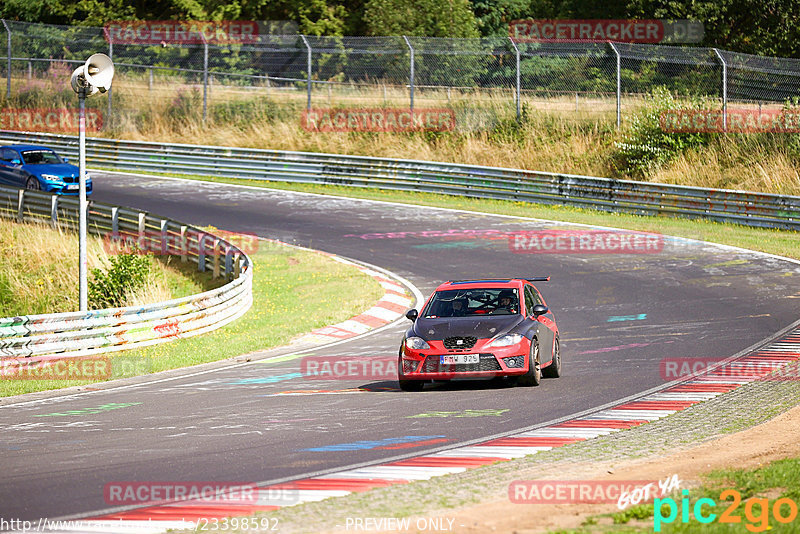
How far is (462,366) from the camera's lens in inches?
504

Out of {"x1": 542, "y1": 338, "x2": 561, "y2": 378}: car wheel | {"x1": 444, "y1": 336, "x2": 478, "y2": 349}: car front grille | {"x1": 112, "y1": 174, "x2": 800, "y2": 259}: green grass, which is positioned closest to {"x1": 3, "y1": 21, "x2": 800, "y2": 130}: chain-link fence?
{"x1": 112, "y1": 174, "x2": 800, "y2": 259}: green grass

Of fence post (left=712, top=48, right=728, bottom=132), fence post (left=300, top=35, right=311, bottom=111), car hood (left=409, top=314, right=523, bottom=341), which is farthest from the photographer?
fence post (left=300, top=35, right=311, bottom=111)

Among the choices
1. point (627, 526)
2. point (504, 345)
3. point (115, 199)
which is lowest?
point (115, 199)

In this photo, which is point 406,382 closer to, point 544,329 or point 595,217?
point 544,329

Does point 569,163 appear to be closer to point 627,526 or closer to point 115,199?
point 115,199

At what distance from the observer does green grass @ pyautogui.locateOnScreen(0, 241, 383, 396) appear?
16.0 meters

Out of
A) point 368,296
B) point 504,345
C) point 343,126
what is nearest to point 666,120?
point 343,126

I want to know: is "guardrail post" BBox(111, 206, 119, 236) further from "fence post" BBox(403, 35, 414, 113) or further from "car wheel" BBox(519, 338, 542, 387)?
"car wheel" BBox(519, 338, 542, 387)

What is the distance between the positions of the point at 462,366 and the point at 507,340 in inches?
25.0

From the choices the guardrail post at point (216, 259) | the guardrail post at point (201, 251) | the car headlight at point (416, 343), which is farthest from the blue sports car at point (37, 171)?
the car headlight at point (416, 343)

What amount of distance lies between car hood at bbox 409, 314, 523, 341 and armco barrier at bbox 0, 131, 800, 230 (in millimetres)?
16859

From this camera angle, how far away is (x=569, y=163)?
35.2m

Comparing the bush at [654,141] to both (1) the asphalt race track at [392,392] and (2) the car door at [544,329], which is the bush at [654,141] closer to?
(1) the asphalt race track at [392,392]

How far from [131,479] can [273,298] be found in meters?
13.4
